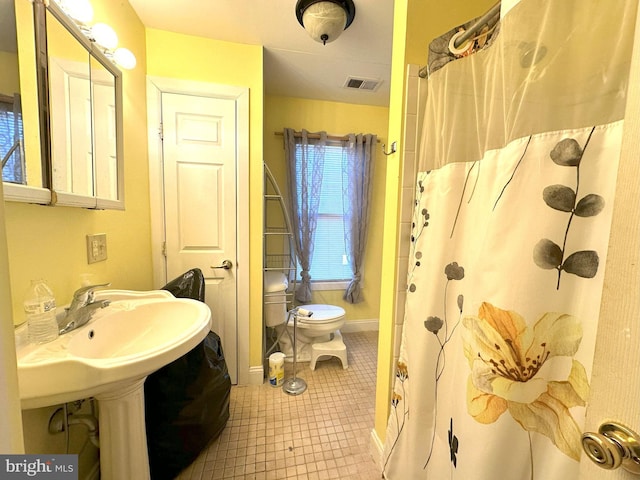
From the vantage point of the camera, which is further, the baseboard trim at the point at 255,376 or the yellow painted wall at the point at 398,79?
the baseboard trim at the point at 255,376

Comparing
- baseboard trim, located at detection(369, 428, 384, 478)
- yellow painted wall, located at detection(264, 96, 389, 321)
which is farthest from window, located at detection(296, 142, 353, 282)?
baseboard trim, located at detection(369, 428, 384, 478)

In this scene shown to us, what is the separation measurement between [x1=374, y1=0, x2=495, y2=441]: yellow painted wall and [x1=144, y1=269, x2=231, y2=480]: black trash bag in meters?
0.88

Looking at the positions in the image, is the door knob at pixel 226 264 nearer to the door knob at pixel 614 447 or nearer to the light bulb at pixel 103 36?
the light bulb at pixel 103 36

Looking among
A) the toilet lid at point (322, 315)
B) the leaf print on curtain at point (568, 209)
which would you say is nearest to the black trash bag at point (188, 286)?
the toilet lid at point (322, 315)

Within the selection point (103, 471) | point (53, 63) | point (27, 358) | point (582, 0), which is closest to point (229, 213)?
point (53, 63)

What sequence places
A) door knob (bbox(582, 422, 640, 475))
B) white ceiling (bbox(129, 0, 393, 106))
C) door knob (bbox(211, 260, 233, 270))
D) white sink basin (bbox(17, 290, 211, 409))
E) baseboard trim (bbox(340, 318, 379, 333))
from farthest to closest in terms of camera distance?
baseboard trim (bbox(340, 318, 379, 333)), door knob (bbox(211, 260, 233, 270)), white ceiling (bbox(129, 0, 393, 106)), white sink basin (bbox(17, 290, 211, 409)), door knob (bbox(582, 422, 640, 475))

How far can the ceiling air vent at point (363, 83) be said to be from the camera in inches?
84.0

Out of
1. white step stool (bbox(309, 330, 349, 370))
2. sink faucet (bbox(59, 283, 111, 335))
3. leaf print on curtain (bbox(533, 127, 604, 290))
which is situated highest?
leaf print on curtain (bbox(533, 127, 604, 290))

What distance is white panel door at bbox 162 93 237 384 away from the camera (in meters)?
1.74

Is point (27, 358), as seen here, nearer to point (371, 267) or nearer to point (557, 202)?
point (557, 202)

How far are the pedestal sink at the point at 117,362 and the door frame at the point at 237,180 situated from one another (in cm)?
63

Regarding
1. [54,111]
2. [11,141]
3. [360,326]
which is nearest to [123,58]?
[54,111]

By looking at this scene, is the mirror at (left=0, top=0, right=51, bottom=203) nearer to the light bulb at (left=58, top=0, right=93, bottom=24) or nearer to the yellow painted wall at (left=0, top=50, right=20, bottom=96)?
the yellow painted wall at (left=0, top=50, right=20, bottom=96)

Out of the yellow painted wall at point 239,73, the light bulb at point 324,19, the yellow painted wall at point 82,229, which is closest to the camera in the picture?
the yellow painted wall at point 82,229
